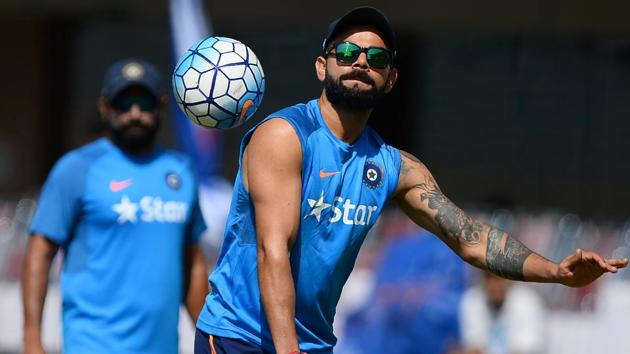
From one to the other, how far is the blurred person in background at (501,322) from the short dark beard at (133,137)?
369 cm

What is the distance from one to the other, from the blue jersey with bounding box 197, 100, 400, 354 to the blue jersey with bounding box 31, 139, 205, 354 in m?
1.43

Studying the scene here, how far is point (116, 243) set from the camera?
254 inches

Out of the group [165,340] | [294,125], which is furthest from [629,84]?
[294,125]

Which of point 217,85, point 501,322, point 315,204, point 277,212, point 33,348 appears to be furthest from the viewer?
point 501,322

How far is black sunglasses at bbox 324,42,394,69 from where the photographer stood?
5.00 meters

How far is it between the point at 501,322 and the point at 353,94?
5.00m

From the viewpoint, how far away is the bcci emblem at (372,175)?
16.7ft

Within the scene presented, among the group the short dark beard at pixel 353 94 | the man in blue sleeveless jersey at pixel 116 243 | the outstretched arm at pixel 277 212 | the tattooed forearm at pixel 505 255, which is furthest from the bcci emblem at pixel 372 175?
the man in blue sleeveless jersey at pixel 116 243

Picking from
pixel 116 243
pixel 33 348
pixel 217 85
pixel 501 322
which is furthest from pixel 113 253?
pixel 501 322

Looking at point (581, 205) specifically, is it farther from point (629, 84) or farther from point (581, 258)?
point (581, 258)

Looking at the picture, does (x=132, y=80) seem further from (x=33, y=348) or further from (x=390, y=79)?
(x=390, y=79)

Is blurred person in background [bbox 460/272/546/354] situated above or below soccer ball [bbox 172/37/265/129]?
below

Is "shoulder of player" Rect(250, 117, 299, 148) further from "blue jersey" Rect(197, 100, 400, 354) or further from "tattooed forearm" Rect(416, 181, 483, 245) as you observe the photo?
"tattooed forearm" Rect(416, 181, 483, 245)

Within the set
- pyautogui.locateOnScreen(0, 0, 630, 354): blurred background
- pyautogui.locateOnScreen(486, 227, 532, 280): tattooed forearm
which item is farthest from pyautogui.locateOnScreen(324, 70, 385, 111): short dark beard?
pyautogui.locateOnScreen(0, 0, 630, 354): blurred background
